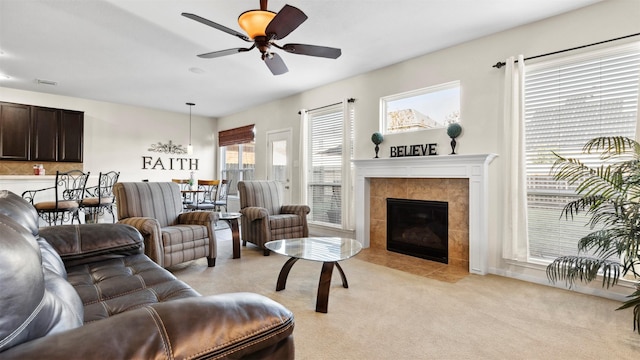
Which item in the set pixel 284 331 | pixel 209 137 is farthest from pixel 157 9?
pixel 209 137

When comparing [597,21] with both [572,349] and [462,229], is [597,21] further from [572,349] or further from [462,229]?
[572,349]

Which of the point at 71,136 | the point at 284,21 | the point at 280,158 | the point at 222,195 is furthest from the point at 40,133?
the point at 284,21

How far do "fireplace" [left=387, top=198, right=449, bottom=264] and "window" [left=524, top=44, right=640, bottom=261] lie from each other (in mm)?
923

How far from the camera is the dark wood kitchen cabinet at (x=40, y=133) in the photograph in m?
5.45

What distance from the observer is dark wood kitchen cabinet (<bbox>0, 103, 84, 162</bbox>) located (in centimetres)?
545

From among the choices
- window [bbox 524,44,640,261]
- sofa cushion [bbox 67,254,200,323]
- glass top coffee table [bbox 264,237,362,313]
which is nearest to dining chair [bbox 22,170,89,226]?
sofa cushion [bbox 67,254,200,323]

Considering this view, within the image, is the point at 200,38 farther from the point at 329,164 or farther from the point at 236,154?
the point at 236,154

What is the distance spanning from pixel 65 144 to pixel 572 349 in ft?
25.6

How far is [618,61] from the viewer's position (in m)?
2.76

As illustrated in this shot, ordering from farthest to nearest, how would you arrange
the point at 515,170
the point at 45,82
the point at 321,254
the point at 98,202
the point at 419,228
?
the point at 45,82 → the point at 98,202 → the point at 419,228 → the point at 515,170 → the point at 321,254

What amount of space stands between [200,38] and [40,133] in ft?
14.5

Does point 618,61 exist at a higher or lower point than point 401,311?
higher

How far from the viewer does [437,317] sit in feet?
7.57

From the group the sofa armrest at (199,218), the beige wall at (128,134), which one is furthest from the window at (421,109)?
the beige wall at (128,134)
